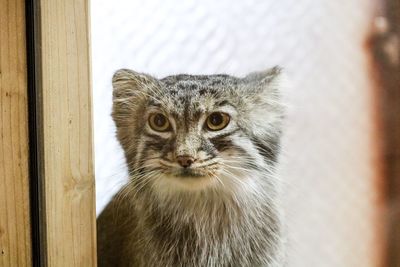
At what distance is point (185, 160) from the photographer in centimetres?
97

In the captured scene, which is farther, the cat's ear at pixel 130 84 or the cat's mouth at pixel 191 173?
the cat's ear at pixel 130 84

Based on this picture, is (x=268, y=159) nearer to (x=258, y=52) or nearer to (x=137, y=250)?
(x=258, y=52)

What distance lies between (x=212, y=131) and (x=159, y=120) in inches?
5.1

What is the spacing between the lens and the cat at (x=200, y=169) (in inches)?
38.9

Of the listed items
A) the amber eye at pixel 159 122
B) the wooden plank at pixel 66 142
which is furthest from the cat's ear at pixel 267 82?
the wooden plank at pixel 66 142

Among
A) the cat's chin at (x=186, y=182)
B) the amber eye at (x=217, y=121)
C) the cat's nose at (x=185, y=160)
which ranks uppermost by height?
the amber eye at (x=217, y=121)

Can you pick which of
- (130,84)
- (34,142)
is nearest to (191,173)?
(130,84)

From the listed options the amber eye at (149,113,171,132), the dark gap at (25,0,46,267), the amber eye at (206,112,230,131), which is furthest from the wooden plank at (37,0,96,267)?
the amber eye at (206,112,230,131)

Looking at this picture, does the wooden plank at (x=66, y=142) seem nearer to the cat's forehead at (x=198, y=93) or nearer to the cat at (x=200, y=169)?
the cat at (x=200, y=169)

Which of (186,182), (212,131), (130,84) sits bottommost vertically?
(186,182)

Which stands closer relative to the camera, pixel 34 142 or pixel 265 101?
pixel 265 101

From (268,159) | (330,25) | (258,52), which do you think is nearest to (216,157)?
(268,159)

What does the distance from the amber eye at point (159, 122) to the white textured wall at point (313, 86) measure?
3.9 inches

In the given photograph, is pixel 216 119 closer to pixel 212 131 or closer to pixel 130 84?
pixel 212 131
